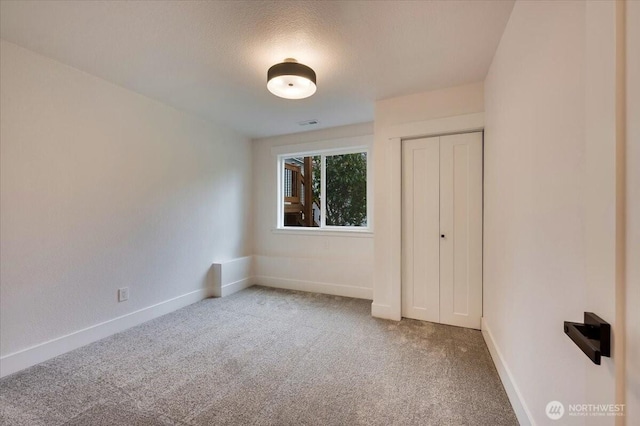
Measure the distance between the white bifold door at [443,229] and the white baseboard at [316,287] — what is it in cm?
80

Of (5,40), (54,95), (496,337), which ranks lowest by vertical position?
(496,337)

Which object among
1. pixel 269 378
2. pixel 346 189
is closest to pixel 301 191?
pixel 346 189

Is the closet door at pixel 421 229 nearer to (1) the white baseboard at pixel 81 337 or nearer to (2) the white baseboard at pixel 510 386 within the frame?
(2) the white baseboard at pixel 510 386

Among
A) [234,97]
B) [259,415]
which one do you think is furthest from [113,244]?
[259,415]

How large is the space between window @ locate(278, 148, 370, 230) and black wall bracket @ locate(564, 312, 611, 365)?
317 cm

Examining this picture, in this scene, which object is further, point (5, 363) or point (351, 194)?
point (351, 194)

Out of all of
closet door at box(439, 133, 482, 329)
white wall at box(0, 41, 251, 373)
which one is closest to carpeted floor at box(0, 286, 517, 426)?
closet door at box(439, 133, 482, 329)

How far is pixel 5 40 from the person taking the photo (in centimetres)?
196

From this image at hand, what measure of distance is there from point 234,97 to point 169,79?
0.63 metres

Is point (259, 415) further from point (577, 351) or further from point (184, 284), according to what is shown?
point (184, 284)

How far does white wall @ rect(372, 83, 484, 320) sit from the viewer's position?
108 inches

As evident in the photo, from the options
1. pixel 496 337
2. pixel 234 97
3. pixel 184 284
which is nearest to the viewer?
pixel 496 337

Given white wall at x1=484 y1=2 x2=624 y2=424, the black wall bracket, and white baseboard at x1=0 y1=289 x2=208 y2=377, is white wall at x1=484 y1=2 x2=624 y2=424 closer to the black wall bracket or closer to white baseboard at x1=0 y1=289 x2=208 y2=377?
the black wall bracket

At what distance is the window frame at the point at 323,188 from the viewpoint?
3766 mm
